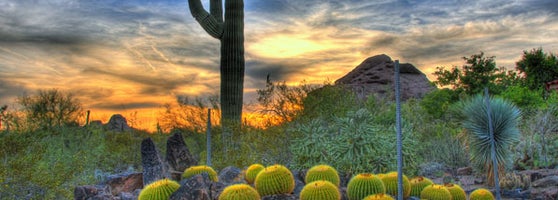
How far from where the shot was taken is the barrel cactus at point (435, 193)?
5.94 m

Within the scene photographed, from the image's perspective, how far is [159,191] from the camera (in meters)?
5.05

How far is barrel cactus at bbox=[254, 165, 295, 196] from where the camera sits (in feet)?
17.2

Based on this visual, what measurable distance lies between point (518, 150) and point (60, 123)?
15950mm

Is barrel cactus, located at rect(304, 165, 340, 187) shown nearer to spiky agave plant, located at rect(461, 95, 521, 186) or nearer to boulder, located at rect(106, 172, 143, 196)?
boulder, located at rect(106, 172, 143, 196)

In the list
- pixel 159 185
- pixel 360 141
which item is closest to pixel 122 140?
pixel 360 141

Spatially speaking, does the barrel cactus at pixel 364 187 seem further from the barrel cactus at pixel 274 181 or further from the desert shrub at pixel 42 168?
the desert shrub at pixel 42 168

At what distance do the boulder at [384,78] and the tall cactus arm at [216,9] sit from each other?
19.3 metres

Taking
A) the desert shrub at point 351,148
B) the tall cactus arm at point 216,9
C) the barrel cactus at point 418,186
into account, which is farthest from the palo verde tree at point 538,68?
the barrel cactus at point 418,186

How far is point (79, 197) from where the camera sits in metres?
6.14

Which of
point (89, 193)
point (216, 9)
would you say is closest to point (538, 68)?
point (216, 9)

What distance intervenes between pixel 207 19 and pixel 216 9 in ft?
1.99

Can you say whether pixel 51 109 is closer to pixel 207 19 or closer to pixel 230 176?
pixel 207 19

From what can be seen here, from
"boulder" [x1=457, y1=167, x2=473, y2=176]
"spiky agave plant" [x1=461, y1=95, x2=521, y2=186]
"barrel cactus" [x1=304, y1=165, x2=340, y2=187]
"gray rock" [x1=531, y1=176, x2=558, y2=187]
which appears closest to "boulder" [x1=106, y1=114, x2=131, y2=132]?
Result: "boulder" [x1=457, y1=167, x2=473, y2=176]

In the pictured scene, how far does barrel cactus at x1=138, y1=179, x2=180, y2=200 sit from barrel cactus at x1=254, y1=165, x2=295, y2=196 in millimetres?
834
